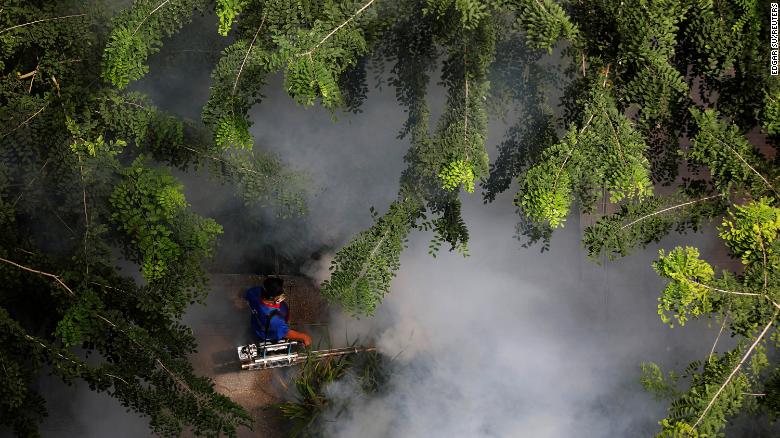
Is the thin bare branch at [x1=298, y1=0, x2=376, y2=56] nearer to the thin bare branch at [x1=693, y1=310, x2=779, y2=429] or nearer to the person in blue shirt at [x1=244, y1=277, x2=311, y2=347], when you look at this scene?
the person in blue shirt at [x1=244, y1=277, x2=311, y2=347]

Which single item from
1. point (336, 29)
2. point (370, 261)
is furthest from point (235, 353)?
point (336, 29)

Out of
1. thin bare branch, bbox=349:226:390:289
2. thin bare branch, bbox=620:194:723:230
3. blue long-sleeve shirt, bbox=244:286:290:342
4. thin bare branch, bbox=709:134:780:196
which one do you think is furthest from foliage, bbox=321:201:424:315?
thin bare branch, bbox=709:134:780:196

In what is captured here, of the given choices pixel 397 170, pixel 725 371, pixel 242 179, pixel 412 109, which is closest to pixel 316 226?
pixel 397 170

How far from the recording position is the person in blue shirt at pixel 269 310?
627 centimetres

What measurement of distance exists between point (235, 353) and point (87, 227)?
2614 mm

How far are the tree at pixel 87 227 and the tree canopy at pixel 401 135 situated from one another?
1 cm

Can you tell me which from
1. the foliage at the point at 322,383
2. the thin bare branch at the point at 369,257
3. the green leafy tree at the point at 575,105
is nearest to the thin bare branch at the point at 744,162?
the green leafy tree at the point at 575,105

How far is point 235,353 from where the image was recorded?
22.6ft

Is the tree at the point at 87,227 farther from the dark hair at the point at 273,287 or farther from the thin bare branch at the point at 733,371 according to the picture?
the thin bare branch at the point at 733,371

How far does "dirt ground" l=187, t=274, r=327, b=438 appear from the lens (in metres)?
6.78

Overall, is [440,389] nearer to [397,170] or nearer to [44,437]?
[397,170]

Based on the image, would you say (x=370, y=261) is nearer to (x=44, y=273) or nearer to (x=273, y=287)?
(x=273, y=287)

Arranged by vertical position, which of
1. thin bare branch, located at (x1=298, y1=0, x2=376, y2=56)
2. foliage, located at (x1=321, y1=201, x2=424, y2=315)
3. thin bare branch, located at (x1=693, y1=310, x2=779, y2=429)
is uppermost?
thin bare branch, located at (x1=298, y1=0, x2=376, y2=56)

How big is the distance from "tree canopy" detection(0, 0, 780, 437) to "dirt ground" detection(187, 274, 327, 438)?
70.3 inches
